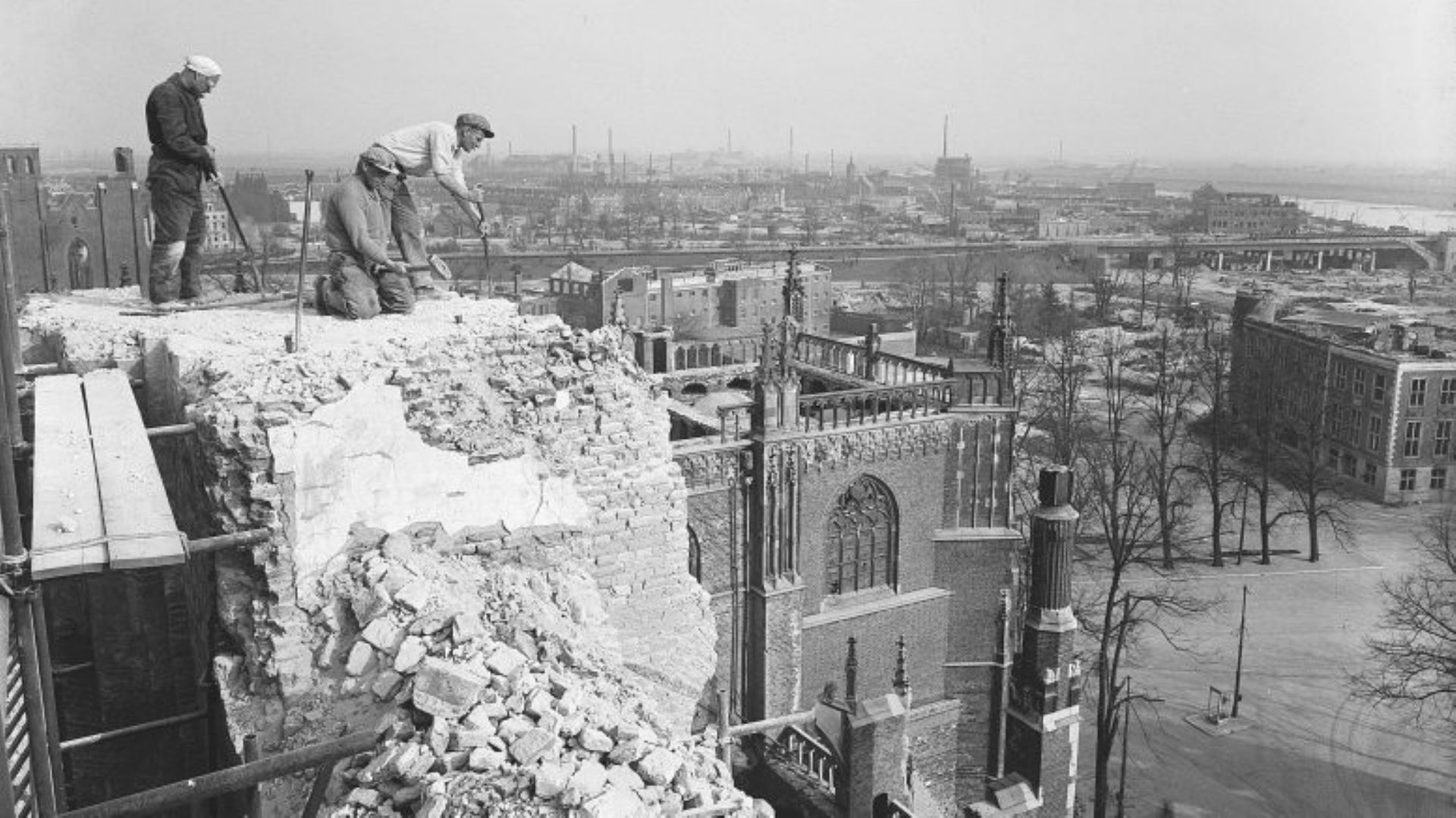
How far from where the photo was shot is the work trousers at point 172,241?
37.0 feet

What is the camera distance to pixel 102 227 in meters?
37.9

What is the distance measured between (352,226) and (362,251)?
0.23m

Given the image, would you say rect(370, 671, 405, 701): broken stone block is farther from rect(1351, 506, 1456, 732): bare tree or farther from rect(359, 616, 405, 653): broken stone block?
rect(1351, 506, 1456, 732): bare tree

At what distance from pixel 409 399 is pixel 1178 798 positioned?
23.7m

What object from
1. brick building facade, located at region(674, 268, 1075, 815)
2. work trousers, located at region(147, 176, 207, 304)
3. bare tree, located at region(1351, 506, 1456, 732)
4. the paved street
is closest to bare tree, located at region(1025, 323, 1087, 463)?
the paved street

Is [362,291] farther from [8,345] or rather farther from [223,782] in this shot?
[223,782]

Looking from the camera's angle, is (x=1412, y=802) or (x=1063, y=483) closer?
(x=1063, y=483)

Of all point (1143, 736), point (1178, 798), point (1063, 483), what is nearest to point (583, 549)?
point (1063, 483)

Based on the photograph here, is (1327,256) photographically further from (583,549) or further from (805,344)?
(583,549)

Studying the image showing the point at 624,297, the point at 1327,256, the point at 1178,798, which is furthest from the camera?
the point at 1327,256

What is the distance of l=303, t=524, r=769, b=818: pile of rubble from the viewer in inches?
205

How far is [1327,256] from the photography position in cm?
11275

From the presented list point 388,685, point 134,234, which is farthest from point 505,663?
point 134,234

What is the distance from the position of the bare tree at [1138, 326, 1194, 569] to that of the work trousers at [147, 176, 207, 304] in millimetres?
33766
